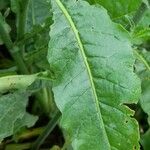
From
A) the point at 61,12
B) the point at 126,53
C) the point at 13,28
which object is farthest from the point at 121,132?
the point at 13,28

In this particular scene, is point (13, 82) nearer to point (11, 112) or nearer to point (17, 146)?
point (11, 112)

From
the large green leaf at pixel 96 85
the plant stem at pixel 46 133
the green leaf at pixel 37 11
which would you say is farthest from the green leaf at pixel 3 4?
the large green leaf at pixel 96 85

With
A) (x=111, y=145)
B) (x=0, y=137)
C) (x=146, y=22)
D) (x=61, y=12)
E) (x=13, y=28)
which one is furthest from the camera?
(x=13, y=28)

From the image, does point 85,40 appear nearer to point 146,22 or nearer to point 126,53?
point 126,53

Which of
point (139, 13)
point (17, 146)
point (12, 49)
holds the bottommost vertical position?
point (17, 146)

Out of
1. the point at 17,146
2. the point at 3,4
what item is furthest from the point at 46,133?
the point at 3,4
